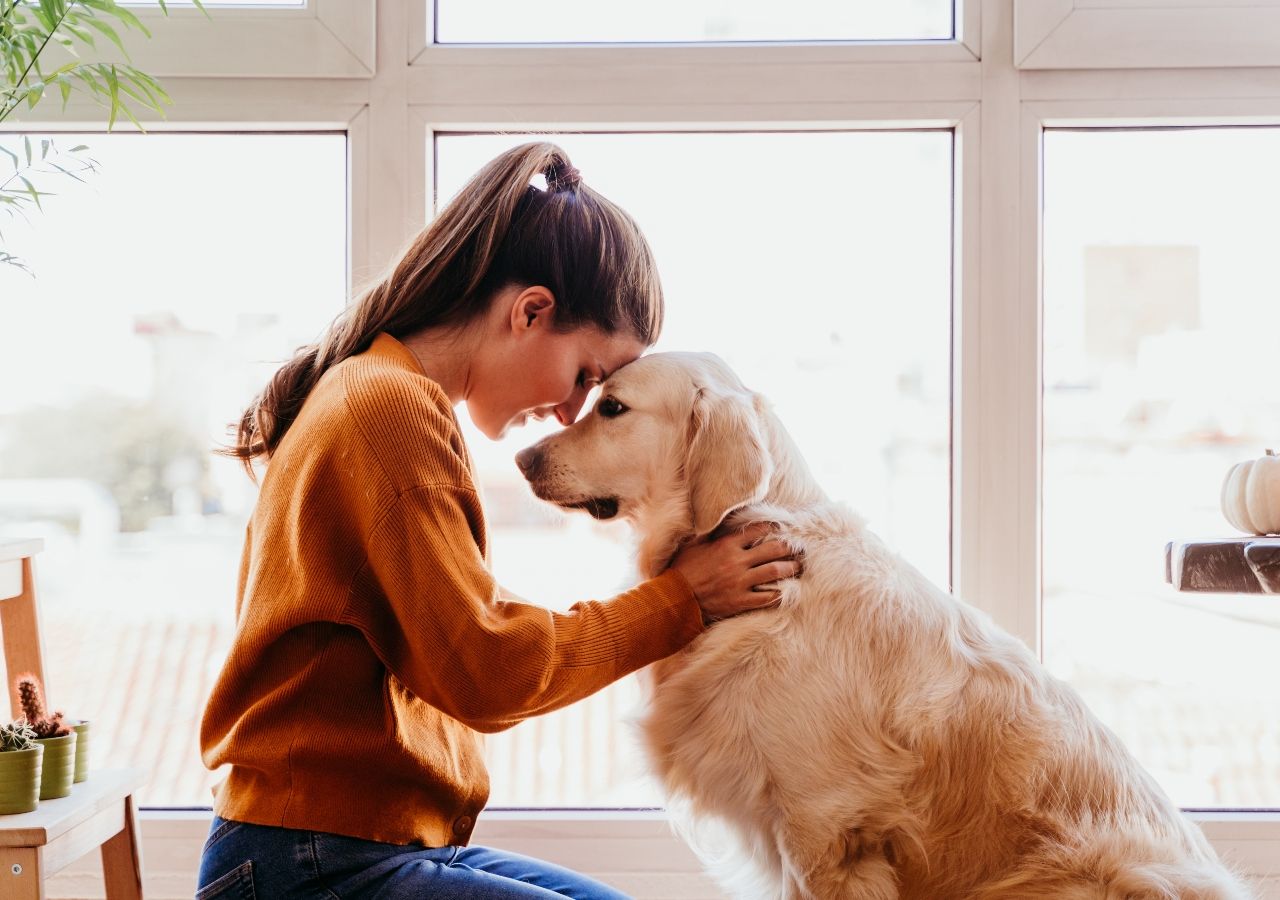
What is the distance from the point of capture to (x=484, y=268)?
1.33 m

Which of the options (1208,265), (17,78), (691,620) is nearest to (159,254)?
(17,78)

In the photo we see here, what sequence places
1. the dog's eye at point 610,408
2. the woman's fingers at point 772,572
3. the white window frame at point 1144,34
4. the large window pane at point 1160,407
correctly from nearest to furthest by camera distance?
the woman's fingers at point 772,572
the dog's eye at point 610,408
the white window frame at point 1144,34
the large window pane at point 1160,407

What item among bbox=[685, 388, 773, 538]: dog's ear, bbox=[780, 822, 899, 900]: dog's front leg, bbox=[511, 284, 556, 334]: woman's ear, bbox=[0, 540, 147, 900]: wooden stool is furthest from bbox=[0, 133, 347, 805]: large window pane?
bbox=[780, 822, 899, 900]: dog's front leg

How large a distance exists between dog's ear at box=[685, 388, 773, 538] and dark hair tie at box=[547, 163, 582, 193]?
13.3 inches

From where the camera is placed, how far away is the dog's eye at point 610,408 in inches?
57.7

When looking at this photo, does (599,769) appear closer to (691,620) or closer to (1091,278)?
(691,620)

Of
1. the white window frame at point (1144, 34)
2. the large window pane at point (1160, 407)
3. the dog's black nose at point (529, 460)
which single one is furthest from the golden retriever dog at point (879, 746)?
the white window frame at point (1144, 34)

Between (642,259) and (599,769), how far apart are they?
1.12 m

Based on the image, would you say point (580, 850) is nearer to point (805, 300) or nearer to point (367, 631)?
point (367, 631)

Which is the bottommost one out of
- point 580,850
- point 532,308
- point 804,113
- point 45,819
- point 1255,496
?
point 580,850

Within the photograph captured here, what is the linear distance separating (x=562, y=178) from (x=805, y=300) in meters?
0.81

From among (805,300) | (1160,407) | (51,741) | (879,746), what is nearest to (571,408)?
(879,746)

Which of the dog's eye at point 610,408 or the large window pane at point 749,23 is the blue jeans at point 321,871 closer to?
the dog's eye at point 610,408

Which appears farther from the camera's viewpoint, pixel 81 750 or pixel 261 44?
pixel 261 44
